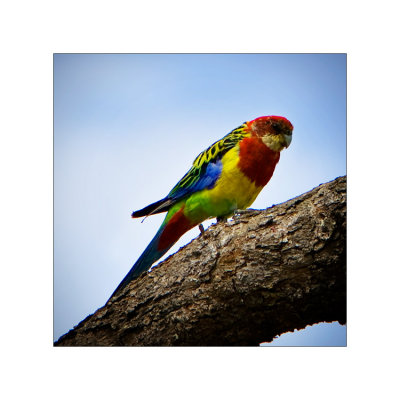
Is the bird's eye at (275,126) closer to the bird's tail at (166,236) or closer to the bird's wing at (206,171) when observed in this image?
the bird's wing at (206,171)

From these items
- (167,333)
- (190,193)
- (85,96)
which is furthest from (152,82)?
(167,333)

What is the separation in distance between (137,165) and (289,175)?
1111mm

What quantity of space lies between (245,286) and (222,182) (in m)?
0.91

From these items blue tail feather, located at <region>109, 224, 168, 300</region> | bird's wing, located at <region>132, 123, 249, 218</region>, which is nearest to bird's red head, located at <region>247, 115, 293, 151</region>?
bird's wing, located at <region>132, 123, 249, 218</region>

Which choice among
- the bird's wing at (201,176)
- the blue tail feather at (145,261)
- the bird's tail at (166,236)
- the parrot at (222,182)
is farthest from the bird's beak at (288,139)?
the blue tail feather at (145,261)

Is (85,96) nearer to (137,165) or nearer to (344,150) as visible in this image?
(137,165)

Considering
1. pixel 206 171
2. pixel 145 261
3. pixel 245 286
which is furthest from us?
pixel 206 171

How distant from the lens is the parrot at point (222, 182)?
316cm

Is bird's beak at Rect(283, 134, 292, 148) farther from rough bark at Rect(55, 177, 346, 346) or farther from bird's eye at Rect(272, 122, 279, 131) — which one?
rough bark at Rect(55, 177, 346, 346)

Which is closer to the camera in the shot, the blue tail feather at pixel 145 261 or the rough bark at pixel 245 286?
the rough bark at pixel 245 286

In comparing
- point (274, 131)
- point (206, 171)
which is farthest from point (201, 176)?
point (274, 131)

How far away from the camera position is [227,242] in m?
2.61

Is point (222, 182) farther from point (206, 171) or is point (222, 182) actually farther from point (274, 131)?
point (274, 131)

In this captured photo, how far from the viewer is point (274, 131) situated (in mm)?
3291
